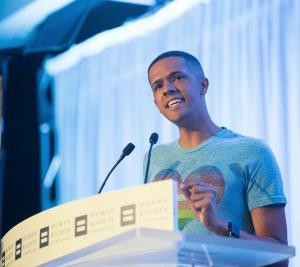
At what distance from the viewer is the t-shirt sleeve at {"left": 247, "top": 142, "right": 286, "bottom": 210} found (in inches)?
90.4

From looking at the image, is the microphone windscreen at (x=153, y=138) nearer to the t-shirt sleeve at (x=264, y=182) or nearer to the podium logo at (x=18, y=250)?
the t-shirt sleeve at (x=264, y=182)

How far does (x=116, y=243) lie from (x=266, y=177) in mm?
888

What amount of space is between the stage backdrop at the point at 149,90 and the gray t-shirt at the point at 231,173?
94mm

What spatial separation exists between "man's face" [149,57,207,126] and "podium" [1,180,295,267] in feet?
3.00

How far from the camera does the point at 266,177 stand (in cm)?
235

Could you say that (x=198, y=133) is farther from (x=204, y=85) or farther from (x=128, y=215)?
(x=128, y=215)

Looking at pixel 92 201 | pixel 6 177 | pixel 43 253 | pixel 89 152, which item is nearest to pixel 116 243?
pixel 92 201

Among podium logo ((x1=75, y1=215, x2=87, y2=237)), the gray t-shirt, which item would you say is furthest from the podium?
the gray t-shirt

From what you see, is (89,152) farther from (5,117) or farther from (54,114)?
(5,117)

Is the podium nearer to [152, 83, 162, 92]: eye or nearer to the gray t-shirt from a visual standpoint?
the gray t-shirt

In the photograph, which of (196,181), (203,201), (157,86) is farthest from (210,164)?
(203,201)

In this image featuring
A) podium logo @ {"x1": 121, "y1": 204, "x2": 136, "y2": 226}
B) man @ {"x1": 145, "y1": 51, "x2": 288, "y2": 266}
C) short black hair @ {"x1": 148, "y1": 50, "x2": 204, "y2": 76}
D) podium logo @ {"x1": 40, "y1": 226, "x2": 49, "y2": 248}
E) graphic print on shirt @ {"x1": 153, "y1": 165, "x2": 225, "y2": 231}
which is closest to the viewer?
podium logo @ {"x1": 121, "y1": 204, "x2": 136, "y2": 226}

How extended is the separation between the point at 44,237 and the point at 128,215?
36 cm

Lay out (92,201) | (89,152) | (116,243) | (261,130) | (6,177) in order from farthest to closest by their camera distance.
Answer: (6,177) → (89,152) → (261,130) → (92,201) → (116,243)
